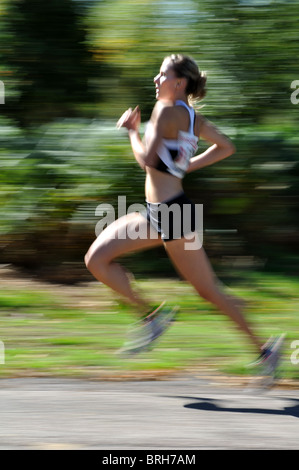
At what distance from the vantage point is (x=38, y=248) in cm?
848

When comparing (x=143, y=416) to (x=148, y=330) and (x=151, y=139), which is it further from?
(x=151, y=139)

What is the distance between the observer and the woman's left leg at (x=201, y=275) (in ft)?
15.8

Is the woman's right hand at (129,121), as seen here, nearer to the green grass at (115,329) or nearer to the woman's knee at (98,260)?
the woman's knee at (98,260)

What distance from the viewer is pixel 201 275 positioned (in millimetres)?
4836

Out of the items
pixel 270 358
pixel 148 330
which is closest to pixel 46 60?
pixel 148 330

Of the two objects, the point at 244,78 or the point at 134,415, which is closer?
the point at 134,415

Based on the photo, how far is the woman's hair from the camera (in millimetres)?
4805

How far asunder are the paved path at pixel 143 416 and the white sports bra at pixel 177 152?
50.0 inches

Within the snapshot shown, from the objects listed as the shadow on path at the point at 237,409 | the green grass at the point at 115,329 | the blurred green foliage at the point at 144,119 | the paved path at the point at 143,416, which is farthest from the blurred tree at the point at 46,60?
the shadow on path at the point at 237,409

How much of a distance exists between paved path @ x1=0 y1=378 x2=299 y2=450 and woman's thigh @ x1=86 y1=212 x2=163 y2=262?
0.79 metres

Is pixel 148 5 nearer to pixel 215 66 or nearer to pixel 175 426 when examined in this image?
pixel 215 66

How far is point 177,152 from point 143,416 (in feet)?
4.83

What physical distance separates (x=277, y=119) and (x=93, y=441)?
5457mm
